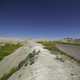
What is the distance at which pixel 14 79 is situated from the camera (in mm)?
19375

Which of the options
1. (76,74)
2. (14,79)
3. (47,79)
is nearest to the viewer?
(47,79)

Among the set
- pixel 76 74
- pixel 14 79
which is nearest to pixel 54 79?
pixel 76 74

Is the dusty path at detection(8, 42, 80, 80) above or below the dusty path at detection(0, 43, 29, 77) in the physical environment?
above

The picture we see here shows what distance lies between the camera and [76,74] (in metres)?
17.6

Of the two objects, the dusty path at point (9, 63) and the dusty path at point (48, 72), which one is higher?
the dusty path at point (48, 72)

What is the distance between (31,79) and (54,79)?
5.77 ft

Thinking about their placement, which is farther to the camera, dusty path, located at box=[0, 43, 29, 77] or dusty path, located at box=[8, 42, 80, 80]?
dusty path, located at box=[0, 43, 29, 77]

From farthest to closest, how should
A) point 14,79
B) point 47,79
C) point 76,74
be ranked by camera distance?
point 14,79 → point 76,74 → point 47,79

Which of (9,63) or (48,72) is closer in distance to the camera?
(48,72)

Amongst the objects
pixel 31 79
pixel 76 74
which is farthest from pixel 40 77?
pixel 76 74

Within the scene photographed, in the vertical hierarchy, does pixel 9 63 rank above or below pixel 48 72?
below

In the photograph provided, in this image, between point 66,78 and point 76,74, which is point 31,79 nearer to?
point 66,78

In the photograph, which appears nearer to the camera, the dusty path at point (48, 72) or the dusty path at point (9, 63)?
the dusty path at point (48, 72)

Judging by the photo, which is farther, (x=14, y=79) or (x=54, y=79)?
(x=14, y=79)
